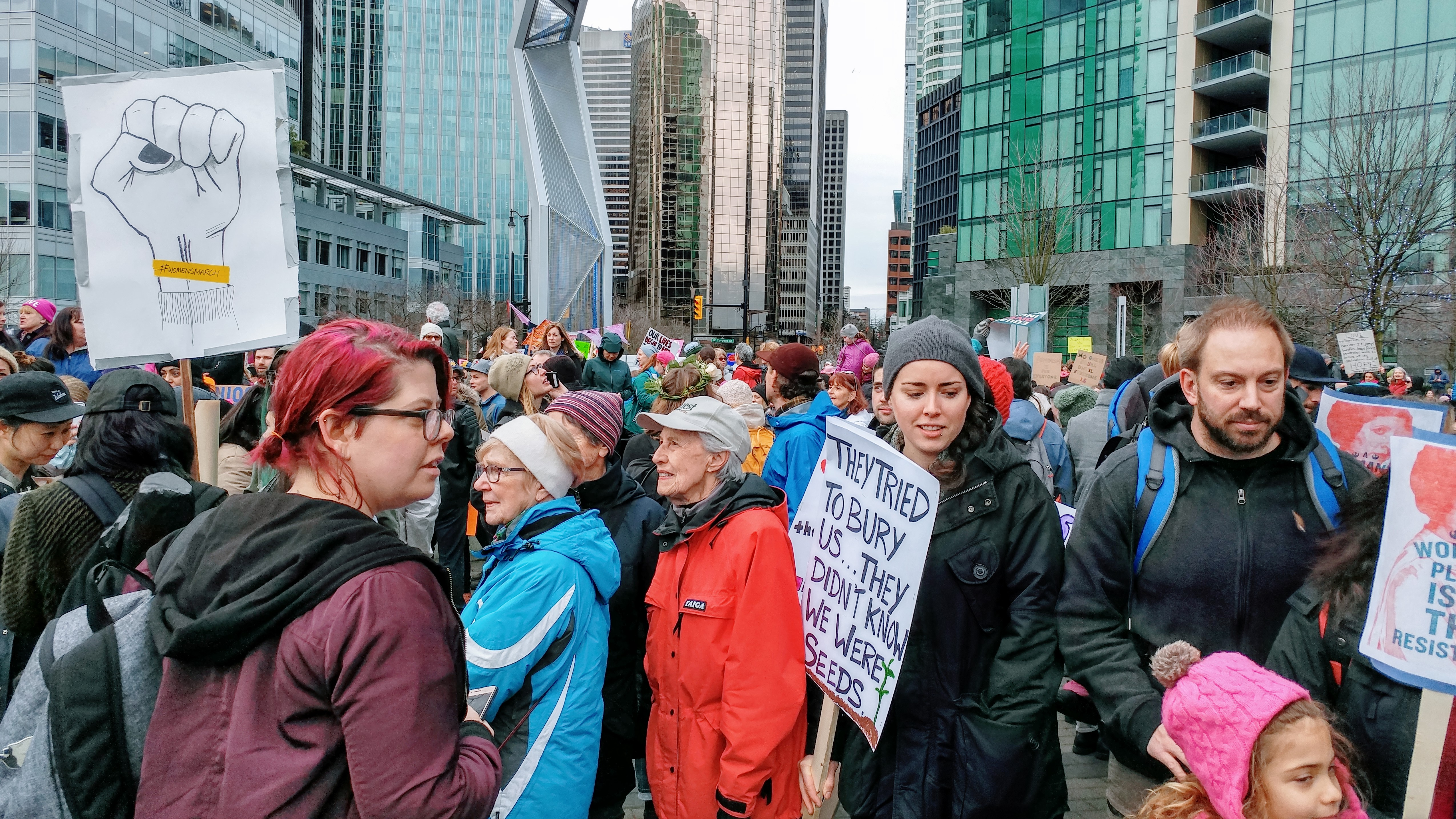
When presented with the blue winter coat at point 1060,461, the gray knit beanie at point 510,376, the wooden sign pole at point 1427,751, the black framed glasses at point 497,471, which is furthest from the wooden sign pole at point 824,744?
the gray knit beanie at point 510,376

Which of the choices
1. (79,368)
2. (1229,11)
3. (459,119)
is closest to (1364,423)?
(79,368)

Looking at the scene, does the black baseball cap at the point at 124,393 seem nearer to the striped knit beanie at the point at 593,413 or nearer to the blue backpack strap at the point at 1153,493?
the striped knit beanie at the point at 593,413

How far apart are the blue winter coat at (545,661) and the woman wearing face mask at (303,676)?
2.79 feet

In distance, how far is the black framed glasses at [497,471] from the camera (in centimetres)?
302

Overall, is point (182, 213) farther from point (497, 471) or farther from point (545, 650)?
point (545, 650)

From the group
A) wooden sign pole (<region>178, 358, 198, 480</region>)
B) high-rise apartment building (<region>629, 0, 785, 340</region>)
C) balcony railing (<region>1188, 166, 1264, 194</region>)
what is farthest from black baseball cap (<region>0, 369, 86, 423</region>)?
high-rise apartment building (<region>629, 0, 785, 340</region>)

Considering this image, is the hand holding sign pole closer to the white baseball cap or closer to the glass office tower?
the white baseball cap

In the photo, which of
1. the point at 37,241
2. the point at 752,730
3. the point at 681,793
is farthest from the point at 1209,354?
the point at 37,241

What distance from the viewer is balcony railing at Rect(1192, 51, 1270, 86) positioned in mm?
39375

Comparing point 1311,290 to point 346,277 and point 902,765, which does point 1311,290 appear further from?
point 346,277

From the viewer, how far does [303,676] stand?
4.82 ft

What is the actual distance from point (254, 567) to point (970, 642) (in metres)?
1.98

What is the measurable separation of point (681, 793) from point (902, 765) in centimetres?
73

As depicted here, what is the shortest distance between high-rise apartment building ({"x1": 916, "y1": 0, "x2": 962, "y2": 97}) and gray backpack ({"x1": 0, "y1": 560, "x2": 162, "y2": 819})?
185207 millimetres
